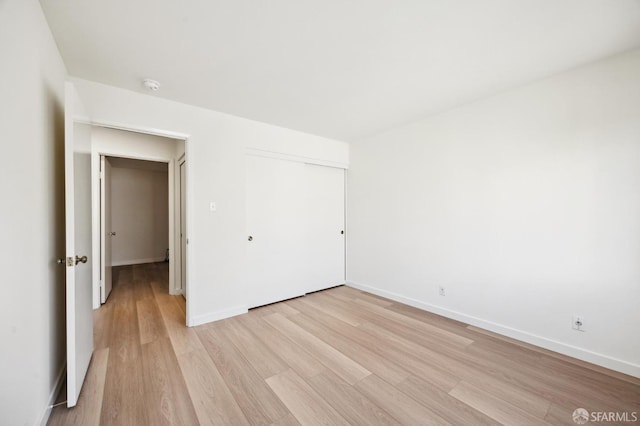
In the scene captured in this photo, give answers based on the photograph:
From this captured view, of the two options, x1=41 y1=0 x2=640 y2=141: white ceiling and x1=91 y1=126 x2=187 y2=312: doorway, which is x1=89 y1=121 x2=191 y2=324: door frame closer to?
x1=91 y1=126 x2=187 y2=312: doorway

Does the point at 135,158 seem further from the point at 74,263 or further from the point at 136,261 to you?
the point at 136,261

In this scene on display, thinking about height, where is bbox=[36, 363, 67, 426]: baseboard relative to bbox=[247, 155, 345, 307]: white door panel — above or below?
below

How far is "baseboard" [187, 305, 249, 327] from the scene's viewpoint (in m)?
2.69

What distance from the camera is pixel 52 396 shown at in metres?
1.58

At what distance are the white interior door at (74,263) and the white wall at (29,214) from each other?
4.6 inches

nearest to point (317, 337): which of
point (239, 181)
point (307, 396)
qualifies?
point (307, 396)

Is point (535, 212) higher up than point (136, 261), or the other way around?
point (535, 212)

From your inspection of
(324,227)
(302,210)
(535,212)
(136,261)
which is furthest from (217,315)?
(136,261)

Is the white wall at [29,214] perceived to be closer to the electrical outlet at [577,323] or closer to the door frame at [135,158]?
the door frame at [135,158]

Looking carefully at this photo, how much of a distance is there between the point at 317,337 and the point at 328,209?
6.76 ft

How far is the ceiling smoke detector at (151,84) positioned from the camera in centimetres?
219

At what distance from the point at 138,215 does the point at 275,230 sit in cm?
444

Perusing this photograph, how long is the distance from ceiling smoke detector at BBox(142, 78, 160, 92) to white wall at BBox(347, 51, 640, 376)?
110 inches

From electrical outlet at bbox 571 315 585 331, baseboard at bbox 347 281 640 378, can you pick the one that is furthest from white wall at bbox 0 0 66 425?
electrical outlet at bbox 571 315 585 331
